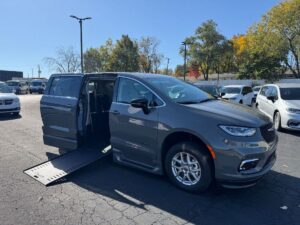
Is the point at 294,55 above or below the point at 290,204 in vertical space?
above

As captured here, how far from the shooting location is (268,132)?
444 centimetres

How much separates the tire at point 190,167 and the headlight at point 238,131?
18.8 inches

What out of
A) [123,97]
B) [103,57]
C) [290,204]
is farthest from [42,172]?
[103,57]

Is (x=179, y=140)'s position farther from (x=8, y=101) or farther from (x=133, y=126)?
(x=8, y=101)

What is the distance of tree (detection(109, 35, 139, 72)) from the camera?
168 ft

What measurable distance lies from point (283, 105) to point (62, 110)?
696 centimetres

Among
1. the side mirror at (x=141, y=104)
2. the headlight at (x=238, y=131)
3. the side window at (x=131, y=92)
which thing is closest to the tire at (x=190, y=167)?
the headlight at (x=238, y=131)

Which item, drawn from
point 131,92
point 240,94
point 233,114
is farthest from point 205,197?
point 240,94

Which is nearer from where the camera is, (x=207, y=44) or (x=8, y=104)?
(x=8, y=104)

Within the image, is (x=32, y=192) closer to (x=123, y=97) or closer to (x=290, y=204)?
(x=123, y=97)

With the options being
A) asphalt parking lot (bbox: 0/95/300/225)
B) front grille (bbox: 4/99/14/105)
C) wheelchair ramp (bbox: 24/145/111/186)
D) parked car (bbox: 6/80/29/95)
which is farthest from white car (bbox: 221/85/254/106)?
parked car (bbox: 6/80/29/95)

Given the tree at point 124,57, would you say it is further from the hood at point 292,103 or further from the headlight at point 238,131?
the headlight at point 238,131

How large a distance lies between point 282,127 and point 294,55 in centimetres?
3425

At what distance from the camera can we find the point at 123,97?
538cm
